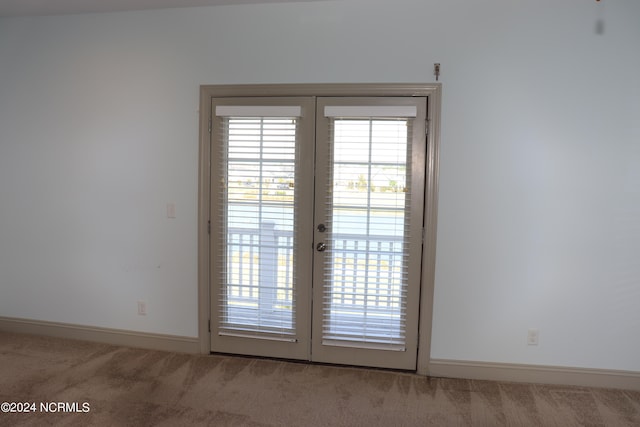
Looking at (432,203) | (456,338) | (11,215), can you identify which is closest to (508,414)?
(456,338)

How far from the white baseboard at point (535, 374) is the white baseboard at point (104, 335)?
195cm

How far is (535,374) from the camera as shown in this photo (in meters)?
2.96

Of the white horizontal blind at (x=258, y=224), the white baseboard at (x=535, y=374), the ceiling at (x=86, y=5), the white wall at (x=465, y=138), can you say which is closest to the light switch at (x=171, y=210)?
the white wall at (x=465, y=138)

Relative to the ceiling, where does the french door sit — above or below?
below

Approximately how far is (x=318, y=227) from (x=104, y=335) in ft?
6.76

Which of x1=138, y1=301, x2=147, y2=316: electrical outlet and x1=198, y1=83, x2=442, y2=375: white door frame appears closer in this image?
x1=198, y1=83, x2=442, y2=375: white door frame

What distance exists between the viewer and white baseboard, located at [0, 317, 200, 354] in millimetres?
3373

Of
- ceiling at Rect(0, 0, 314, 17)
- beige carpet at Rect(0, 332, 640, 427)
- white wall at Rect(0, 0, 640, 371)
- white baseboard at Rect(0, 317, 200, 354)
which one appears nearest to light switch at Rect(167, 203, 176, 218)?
white wall at Rect(0, 0, 640, 371)

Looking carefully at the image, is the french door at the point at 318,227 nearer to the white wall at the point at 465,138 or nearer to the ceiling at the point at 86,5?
the white wall at the point at 465,138

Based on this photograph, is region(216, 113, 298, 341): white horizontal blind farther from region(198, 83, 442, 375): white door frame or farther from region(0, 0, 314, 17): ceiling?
region(0, 0, 314, 17): ceiling

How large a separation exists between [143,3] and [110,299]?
7.82 feet

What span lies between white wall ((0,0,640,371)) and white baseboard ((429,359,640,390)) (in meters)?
0.06

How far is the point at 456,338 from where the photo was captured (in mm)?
3025

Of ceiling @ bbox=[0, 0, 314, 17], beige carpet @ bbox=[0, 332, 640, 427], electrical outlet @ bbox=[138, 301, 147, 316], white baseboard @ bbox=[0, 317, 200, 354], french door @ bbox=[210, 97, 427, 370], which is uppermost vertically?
ceiling @ bbox=[0, 0, 314, 17]
